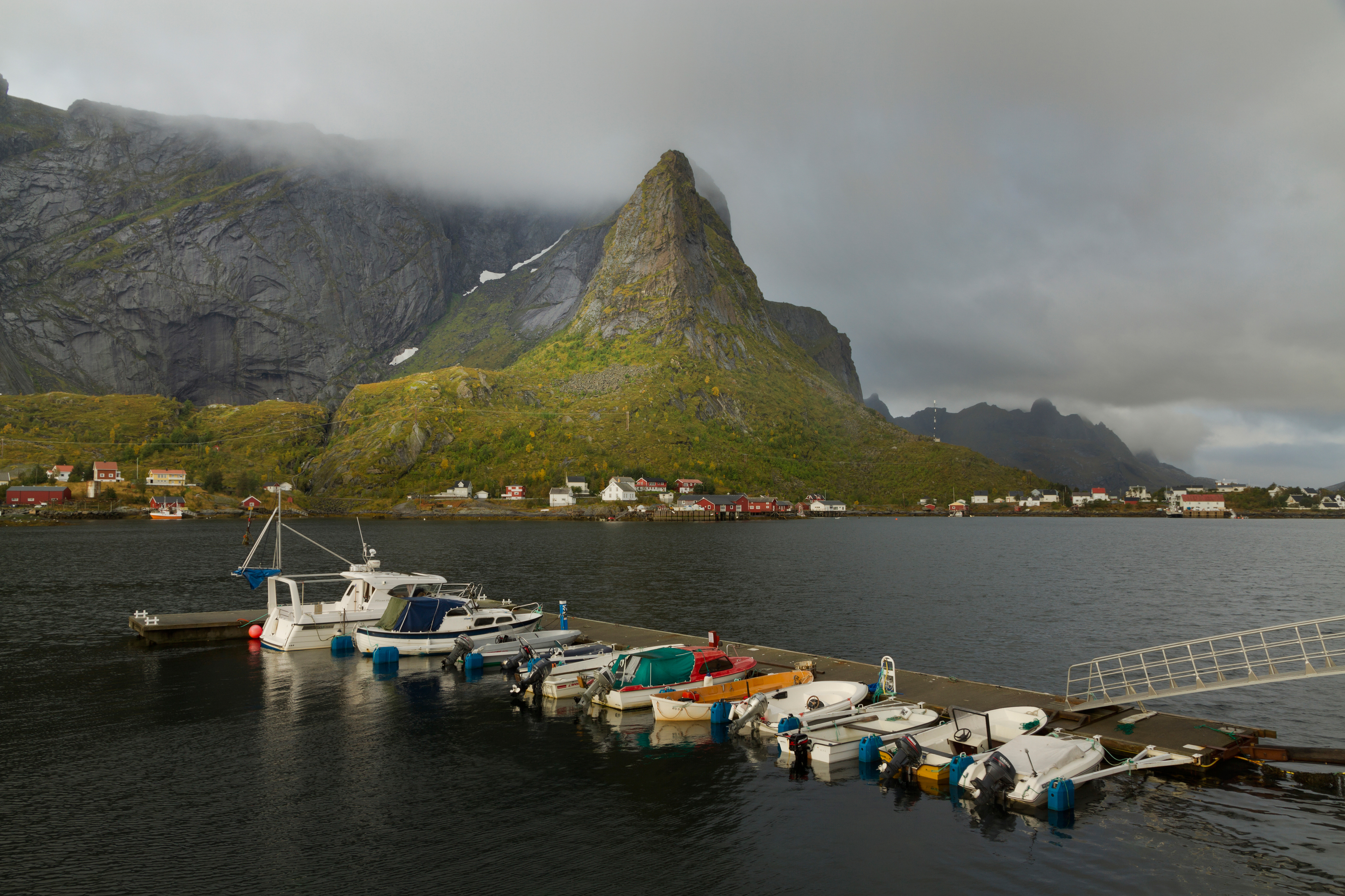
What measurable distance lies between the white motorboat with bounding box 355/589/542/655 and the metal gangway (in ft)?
87.3

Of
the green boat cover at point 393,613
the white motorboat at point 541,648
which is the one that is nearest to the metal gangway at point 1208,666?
the white motorboat at point 541,648

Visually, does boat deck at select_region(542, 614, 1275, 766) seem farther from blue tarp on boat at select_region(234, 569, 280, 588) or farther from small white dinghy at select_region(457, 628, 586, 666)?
blue tarp on boat at select_region(234, 569, 280, 588)

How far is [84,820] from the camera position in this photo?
17406mm

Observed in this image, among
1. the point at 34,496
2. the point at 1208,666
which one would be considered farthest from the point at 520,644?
the point at 34,496

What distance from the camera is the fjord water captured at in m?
15.2

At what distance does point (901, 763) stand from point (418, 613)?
26.0m

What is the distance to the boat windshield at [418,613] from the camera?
36.9 metres

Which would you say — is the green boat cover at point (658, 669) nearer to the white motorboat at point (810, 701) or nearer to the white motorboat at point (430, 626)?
the white motorboat at point (810, 701)

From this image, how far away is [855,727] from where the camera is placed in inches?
896

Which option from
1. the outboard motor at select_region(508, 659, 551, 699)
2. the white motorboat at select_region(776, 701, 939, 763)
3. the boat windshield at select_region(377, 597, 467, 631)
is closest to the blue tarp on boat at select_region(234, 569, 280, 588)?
the boat windshield at select_region(377, 597, 467, 631)

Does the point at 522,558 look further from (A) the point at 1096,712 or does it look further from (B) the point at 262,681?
(A) the point at 1096,712

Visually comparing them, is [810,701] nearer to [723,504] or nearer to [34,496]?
[723,504]

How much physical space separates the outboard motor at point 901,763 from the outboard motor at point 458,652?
20.9m

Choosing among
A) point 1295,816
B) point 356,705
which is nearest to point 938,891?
point 1295,816
